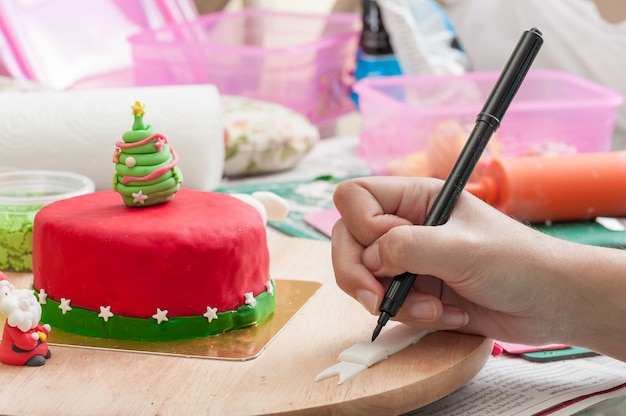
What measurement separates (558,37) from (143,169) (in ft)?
4.73

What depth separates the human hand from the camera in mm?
659

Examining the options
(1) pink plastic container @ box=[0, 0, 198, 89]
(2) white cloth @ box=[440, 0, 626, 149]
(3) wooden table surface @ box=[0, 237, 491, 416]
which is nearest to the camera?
(3) wooden table surface @ box=[0, 237, 491, 416]

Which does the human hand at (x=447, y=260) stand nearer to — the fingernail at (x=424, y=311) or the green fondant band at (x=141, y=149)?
the fingernail at (x=424, y=311)

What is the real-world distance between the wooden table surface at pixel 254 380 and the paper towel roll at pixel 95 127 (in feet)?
1.62

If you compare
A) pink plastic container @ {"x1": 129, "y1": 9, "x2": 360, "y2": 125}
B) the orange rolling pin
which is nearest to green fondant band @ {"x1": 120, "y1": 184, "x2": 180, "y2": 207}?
the orange rolling pin

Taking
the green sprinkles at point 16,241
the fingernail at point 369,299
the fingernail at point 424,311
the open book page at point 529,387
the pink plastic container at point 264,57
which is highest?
the fingernail at point 369,299

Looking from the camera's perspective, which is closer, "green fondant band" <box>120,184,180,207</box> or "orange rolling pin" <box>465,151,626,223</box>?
"green fondant band" <box>120,184,180,207</box>

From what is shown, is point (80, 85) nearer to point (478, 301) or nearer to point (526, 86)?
point (526, 86)

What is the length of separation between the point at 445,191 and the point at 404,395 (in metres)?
0.17

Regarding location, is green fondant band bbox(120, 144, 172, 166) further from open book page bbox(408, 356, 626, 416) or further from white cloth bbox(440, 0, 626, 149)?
white cloth bbox(440, 0, 626, 149)

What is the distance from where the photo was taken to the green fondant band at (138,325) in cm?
70

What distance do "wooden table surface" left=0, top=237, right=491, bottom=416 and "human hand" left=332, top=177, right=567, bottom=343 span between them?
0.10 ft

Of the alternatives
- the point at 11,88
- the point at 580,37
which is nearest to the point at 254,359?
the point at 11,88

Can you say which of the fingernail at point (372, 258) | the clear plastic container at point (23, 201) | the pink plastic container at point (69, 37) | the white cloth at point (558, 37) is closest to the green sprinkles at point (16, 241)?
the clear plastic container at point (23, 201)
